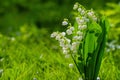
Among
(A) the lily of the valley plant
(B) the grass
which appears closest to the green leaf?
(A) the lily of the valley plant

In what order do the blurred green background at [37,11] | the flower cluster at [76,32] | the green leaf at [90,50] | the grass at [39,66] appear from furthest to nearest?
the blurred green background at [37,11] < the grass at [39,66] < the green leaf at [90,50] < the flower cluster at [76,32]

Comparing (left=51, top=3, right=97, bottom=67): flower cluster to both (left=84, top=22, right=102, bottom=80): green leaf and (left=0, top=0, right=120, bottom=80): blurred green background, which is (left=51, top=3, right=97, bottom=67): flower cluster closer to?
(left=84, top=22, right=102, bottom=80): green leaf

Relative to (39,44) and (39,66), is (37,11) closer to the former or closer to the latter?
(39,44)

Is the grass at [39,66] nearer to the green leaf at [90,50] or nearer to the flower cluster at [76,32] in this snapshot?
the green leaf at [90,50]

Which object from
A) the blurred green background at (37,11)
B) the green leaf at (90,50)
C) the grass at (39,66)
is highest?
the green leaf at (90,50)

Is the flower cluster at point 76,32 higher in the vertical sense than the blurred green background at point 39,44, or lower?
higher

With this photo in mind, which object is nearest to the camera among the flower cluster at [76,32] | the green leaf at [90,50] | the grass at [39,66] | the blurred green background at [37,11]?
the flower cluster at [76,32]

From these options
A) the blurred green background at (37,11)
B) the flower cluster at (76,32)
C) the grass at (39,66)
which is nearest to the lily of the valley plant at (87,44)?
the flower cluster at (76,32)
